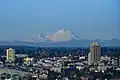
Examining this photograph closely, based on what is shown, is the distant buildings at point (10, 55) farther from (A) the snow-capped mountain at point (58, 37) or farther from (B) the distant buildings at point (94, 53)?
(B) the distant buildings at point (94, 53)

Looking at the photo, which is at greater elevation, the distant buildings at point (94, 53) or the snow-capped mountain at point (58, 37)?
the snow-capped mountain at point (58, 37)

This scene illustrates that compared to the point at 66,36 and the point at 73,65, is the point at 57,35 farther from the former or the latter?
the point at 73,65

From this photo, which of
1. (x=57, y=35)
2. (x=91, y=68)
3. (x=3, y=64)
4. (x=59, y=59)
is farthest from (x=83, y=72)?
(x=3, y=64)

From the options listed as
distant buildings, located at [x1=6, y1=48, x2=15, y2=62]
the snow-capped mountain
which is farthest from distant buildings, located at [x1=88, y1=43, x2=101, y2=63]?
distant buildings, located at [x1=6, y1=48, x2=15, y2=62]

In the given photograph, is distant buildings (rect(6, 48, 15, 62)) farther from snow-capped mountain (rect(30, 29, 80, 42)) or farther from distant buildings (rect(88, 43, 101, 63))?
distant buildings (rect(88, 43, 101, 63))

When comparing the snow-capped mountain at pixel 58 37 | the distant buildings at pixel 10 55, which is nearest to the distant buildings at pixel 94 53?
the snow-capped mountain at pixel 58 37
